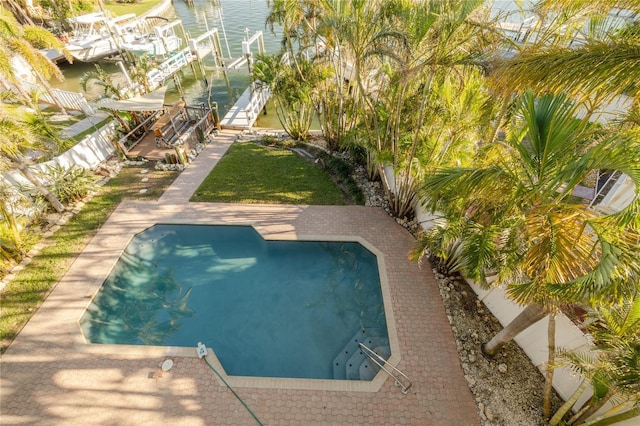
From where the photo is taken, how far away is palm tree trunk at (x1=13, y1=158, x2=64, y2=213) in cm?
989

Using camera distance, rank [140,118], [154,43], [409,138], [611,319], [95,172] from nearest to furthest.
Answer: [611,319] → [409,138] → [95,172] → [140,118] → [154,43]

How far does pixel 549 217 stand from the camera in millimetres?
4176

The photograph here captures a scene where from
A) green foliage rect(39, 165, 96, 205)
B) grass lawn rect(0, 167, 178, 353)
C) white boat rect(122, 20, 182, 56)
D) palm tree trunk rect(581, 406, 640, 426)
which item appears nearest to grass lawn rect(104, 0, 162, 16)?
white boat rect(122, 20, 182, 56)

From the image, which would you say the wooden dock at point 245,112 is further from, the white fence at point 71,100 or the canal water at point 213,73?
the white fence at point 71,100

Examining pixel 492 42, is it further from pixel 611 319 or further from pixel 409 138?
pixel 611 319

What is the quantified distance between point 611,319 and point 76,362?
35.9 ft

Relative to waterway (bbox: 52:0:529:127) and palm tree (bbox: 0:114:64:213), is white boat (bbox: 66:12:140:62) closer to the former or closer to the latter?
waterway (bbox: 52:0:529:127)

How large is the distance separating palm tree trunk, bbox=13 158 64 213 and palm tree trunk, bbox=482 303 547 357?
49.9ft

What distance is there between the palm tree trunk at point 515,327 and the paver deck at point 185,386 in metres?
0.82

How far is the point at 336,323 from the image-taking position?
28.0 feet

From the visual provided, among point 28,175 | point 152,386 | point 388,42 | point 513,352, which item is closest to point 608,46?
point 388,42

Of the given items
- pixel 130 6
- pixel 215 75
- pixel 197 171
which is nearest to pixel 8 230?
pixel 197 171

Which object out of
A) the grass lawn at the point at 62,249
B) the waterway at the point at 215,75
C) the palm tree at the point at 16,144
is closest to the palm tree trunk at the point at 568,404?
the waterway at the point at 215,75

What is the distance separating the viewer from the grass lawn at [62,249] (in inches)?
328
